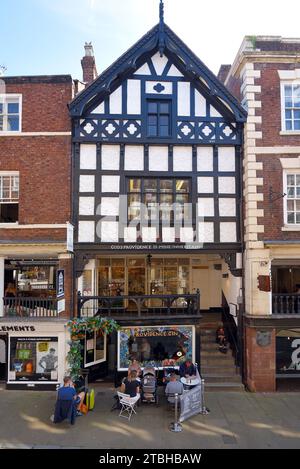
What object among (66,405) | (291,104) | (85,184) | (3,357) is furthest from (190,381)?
(291,104)

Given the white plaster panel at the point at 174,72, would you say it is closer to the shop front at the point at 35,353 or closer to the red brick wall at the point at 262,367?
the red brick wall at the point at 262,367

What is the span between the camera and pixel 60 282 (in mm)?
11008

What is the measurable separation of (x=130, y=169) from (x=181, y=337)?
6509 mm

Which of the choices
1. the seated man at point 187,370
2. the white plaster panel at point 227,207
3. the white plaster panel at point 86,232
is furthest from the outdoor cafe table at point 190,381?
the white plaster panel at point 227,207

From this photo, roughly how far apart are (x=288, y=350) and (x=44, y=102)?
12.8 m

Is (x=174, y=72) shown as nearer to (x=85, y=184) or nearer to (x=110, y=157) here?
(x=110, y=157)

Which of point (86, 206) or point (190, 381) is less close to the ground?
point (86, 206)

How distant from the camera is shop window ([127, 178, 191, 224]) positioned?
41.0ft

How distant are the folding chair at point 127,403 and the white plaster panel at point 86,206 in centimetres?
614

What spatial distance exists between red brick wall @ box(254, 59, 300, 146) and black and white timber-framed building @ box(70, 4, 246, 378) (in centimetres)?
91

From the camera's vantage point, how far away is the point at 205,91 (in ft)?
41.5

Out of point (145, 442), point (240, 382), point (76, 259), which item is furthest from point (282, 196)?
point (145, 442)

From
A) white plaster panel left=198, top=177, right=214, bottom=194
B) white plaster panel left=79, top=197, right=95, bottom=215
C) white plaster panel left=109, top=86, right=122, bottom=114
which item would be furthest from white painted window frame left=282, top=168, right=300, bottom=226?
white plaster panel left=79, top=197, right=95, bottom=215
